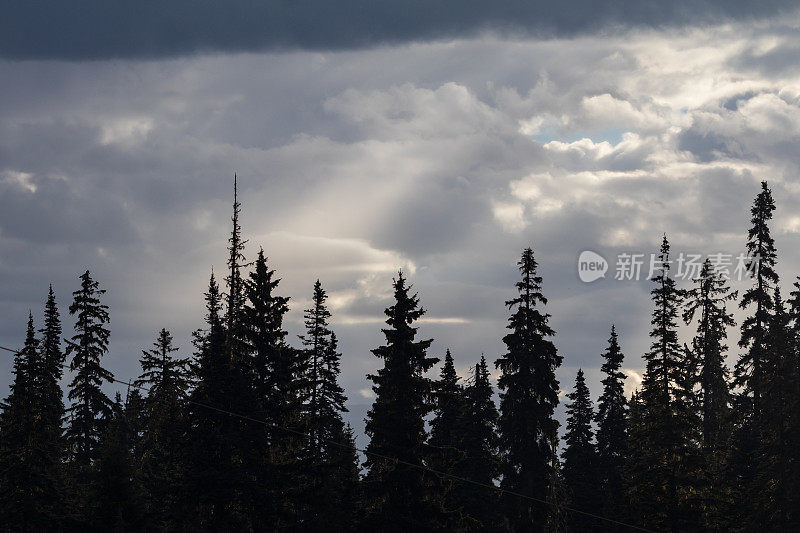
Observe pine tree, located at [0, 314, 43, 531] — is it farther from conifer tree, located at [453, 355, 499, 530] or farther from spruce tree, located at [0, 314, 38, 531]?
conifer tree, located at [453, 355, 499, 530]

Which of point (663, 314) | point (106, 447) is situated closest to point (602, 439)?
point (663, 314)

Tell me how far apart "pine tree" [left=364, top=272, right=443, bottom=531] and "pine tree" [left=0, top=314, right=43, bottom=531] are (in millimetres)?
22253

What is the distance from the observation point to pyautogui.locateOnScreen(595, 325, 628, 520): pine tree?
64.6m

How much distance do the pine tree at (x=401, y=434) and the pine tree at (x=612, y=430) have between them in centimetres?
2861

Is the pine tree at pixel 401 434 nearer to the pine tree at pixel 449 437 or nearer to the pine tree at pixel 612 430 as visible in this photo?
the pine tree at pixel 449 437

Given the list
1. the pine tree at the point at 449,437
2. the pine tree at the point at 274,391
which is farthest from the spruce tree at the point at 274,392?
the pine tree at the point at 449,437

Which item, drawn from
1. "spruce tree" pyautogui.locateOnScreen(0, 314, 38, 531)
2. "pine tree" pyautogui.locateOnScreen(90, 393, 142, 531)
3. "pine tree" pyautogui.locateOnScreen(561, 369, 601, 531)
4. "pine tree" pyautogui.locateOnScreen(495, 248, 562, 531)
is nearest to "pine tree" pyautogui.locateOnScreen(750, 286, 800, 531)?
"pine tree" pyautogui.locateOnScreen(495, 248, 562, 531)

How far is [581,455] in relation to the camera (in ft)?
226

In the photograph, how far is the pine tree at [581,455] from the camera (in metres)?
65.4

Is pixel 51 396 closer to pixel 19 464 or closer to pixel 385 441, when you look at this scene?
pixel 19 464

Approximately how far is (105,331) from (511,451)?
31199mm

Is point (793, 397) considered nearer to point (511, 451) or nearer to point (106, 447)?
point (511, 451)

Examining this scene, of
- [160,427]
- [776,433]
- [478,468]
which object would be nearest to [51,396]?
[160,427]

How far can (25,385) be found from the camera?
5056 cm
